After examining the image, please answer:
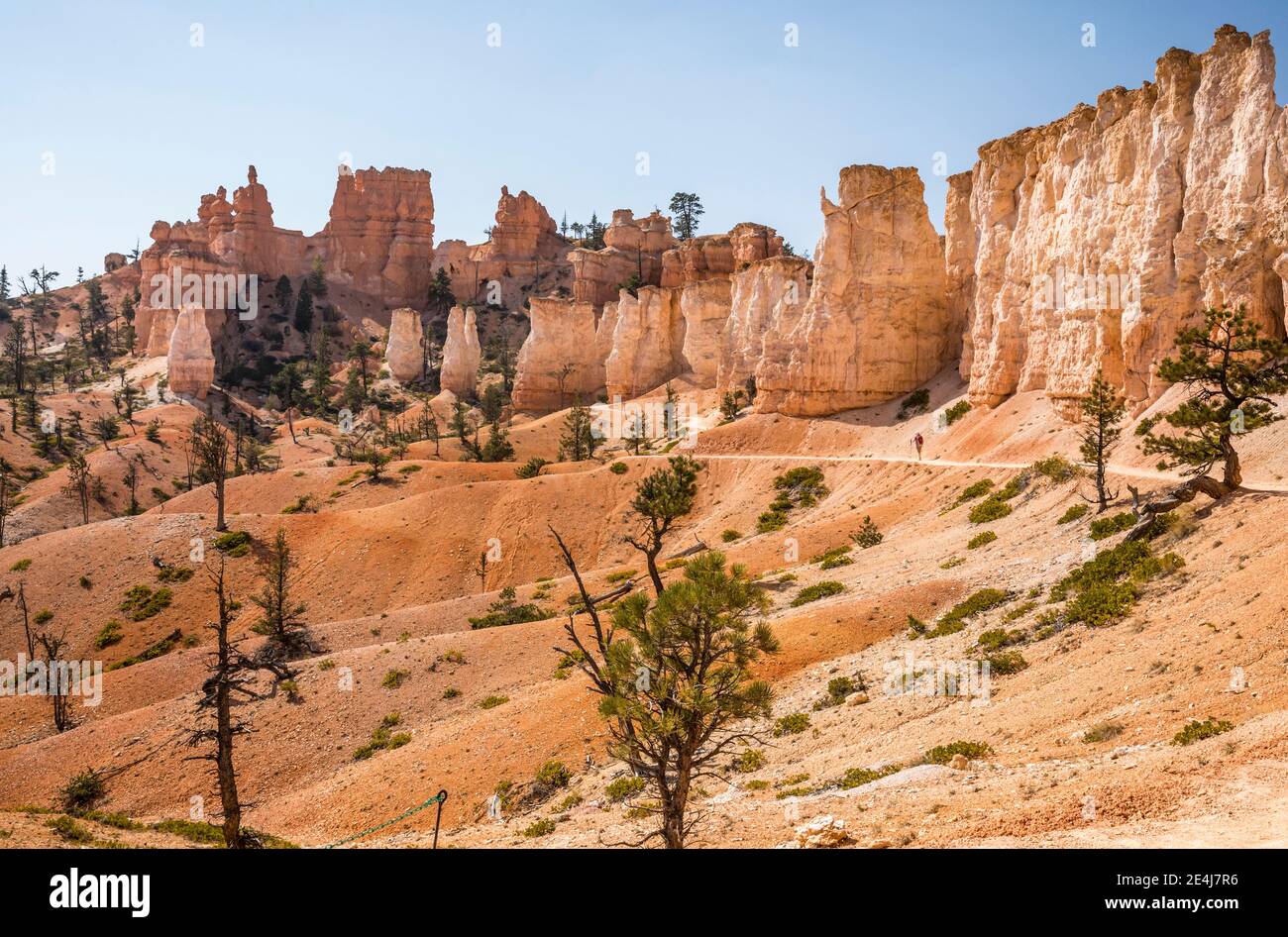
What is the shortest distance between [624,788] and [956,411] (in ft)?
115

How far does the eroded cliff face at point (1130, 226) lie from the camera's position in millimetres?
29359

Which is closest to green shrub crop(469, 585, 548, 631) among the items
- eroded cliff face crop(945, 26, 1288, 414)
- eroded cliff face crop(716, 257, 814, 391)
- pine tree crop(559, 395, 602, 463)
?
eroded cliff face crop(945, 26, 1288, 414)

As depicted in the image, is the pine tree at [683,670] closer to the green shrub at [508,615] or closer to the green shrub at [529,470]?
the green shrub at [508,615]

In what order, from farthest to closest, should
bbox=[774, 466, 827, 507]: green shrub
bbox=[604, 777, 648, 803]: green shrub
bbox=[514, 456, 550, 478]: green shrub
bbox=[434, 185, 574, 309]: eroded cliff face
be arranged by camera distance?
bbox=[434, 185, 574, 309]: eroded cliff face
bbox=[514, 456, 550, 478]: green shrub
bbox=[774, 466, 827, 507]: green shrub
bbox=[604, 777, 648, 803]: green shrub

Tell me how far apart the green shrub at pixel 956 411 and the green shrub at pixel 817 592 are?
70.4 ft

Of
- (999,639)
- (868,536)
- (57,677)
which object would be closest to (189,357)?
(57,677)

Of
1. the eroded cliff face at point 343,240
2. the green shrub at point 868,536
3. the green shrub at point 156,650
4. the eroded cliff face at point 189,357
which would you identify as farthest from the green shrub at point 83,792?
the eroded cliff face at point 343,240

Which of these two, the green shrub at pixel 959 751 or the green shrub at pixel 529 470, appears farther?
the green shrub at pixel 529 470

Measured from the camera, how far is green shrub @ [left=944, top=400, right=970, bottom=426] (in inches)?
1809

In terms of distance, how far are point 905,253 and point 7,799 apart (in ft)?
Answer: 166

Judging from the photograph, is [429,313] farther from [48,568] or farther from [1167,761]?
[1167,761]

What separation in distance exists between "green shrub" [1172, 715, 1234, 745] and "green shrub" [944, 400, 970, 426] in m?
36.7

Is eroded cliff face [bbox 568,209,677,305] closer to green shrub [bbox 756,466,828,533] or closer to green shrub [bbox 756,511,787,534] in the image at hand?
green shrub [bbox 756,466,828,533]
